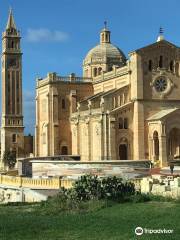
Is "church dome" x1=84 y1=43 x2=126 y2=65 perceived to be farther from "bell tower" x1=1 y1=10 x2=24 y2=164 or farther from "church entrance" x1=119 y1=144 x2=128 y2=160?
"church entrance" x1=119 y1=144 x2=128 y2=160

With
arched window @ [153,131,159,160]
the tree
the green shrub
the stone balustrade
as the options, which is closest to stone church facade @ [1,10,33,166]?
the tree

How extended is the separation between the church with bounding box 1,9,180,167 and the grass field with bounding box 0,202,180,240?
27.4 m

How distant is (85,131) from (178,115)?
10016 millimetres

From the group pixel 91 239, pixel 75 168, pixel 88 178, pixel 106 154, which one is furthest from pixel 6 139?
pixel 91 239

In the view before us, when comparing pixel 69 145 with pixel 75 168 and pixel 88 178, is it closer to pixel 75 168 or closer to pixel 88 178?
pixel 75 168

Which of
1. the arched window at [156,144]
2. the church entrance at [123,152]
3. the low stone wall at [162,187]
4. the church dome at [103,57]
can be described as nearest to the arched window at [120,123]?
the church entrance at [123,152]

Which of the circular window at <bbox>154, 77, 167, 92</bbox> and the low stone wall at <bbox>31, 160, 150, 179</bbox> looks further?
the circular window at <bbox>154, 77, 167, 92</bbox>

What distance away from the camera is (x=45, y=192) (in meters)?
32.3

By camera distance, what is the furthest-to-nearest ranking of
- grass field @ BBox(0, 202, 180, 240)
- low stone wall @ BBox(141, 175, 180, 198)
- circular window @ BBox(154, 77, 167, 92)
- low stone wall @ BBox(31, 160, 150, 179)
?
circular window @ BBox(154, 77, 167, 92)
low stone wall @ BBox(31, 160, 150, 179)
low stone wall @ BBox(141, 175, 180, 198)
grass field @ BBox(0, 202, 180, 240)

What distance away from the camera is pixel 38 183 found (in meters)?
33.3

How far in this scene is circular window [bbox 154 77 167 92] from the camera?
54.6 m

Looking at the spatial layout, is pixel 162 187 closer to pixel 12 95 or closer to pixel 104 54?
pixel 104 54

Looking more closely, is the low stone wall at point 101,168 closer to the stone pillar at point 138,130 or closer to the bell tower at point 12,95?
the stone pillar at point 138,130
